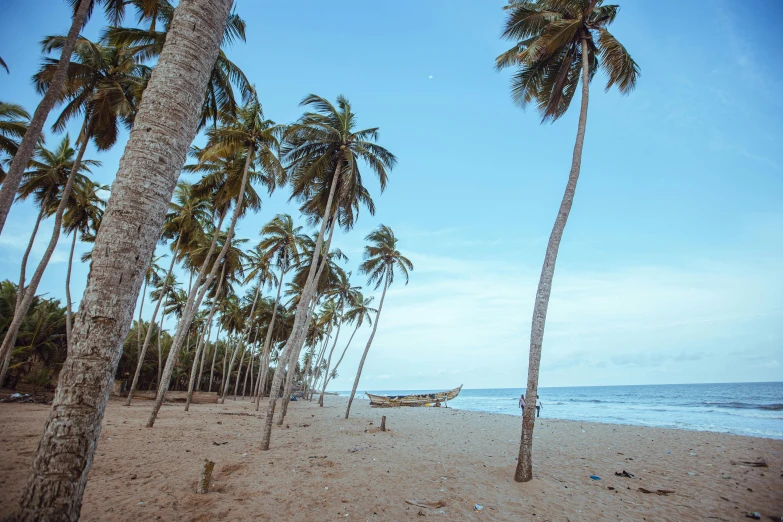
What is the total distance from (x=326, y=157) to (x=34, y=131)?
23.4 feet


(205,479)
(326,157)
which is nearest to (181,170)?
(205,479)

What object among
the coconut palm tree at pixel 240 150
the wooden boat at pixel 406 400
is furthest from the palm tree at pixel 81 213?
the wooden boat at pixel 406 400

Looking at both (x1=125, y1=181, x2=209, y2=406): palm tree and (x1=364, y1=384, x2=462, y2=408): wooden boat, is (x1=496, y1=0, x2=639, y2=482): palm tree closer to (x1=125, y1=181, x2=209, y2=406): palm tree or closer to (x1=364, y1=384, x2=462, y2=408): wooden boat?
(x1=125, y1=181, x2=209, y2=406): palm tree

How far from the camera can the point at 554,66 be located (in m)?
9.44

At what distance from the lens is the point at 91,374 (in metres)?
2.40

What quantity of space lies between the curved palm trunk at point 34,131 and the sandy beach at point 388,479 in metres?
4.84

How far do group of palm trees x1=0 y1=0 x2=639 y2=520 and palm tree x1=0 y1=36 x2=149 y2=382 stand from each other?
5 centimetres

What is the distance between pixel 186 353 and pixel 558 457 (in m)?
34.5

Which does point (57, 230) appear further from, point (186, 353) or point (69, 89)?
point (186, 353)

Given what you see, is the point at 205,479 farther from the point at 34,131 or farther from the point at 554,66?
the point at 554,66

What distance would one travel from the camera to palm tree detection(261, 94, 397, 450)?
427 inches

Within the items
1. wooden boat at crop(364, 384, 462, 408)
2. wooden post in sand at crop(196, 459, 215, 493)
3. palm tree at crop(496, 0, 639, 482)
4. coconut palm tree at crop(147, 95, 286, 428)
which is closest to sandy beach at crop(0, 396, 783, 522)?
wooden post in sand at crop(196, 459, 215, 493)

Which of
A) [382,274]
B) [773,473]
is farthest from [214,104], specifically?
[773,473]

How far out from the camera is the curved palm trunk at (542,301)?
6297mm
